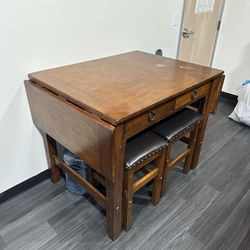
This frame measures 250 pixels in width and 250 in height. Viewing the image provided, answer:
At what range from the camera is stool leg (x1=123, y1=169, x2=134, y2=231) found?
122 cm

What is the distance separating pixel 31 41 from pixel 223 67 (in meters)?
2.56

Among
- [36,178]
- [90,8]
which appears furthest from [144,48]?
[36,178]

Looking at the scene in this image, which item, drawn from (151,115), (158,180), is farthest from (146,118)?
(158,180)

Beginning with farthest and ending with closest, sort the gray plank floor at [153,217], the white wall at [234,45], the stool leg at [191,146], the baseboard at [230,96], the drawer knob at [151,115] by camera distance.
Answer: the baseboard at [230,96] → the white wall at [234,45] → the stool leg at [191,146] → the gray plank floor at [153,217] → the drawer knob at [151,115]

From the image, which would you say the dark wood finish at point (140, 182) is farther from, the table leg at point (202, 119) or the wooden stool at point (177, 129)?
the table leg at point (202, 119)

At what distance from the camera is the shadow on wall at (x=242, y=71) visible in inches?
112

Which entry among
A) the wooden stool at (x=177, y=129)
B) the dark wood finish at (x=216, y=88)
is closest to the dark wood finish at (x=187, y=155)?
the wooden stool at (x=177, y=129)

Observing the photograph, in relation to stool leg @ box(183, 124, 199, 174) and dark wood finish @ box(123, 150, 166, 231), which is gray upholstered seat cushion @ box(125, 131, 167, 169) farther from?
stool leg @ box(183, 124, 199, 174)

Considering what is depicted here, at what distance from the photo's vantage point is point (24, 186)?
5.48 feet

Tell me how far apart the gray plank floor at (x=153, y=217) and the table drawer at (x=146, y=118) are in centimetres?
71

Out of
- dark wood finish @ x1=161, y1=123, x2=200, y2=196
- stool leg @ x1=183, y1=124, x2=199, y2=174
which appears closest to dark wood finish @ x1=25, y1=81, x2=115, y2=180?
dark wood finish @ x1=161, y1=123, x2=200, y2=196

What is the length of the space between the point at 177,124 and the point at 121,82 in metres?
0.49

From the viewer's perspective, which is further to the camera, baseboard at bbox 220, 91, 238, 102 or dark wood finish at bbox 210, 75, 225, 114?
baseboard at bbox 220, 91, 238, 102

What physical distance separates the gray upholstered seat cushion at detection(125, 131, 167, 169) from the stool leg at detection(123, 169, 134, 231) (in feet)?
0.20
